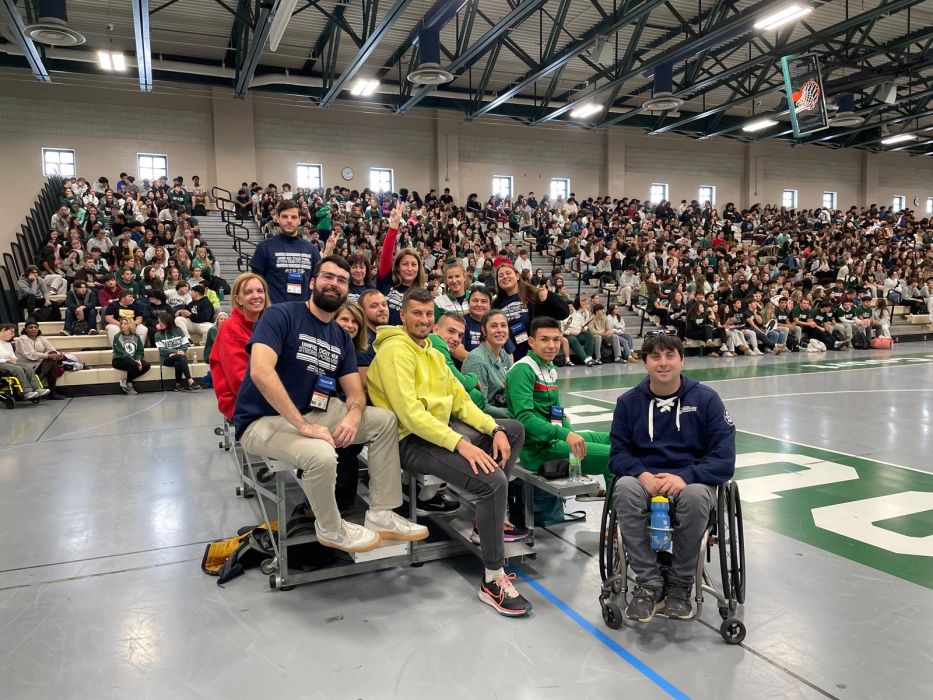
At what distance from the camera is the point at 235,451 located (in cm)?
470

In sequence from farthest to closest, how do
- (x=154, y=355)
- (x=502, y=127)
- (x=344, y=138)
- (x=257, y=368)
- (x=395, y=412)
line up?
(x=502, y=127) < (x=344, y=138) < (x=154, y=355) < (x=395, y=412) < (x=257, y=368)

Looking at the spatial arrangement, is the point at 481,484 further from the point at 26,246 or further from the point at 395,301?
the point at 26,246

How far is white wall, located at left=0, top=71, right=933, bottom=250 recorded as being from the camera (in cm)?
1877

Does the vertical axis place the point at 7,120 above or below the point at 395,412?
above

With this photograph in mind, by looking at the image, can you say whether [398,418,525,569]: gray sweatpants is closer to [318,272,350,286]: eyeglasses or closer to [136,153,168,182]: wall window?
[318,272,350,286]: eyeglasses

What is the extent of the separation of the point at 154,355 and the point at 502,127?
1748cm

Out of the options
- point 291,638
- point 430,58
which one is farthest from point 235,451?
point 430,58

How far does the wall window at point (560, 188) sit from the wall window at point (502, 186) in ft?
6.10

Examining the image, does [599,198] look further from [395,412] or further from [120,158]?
[395,412]

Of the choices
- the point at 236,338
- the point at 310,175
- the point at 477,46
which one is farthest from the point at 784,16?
the point at 310,175

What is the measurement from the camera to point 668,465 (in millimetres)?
2869

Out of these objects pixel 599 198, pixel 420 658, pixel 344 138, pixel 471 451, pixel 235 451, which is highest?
pixel 344 138

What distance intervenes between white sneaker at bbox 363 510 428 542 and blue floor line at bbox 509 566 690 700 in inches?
23.8

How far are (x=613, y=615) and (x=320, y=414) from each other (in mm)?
1623
